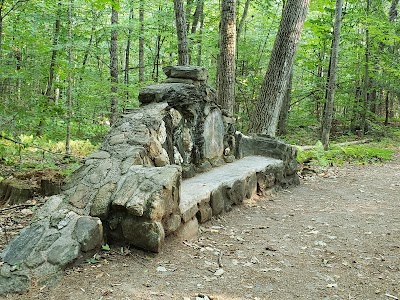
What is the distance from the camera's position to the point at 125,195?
399 cm

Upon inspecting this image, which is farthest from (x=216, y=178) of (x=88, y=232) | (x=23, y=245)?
(x=23, y=245)

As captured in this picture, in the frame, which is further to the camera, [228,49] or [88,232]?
[228,49]

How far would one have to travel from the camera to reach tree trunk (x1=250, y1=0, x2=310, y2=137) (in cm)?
843

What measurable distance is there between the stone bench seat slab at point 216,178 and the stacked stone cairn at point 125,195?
169 millimetres

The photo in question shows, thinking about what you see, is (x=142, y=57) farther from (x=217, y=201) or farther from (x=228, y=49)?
(x=217, y=201)

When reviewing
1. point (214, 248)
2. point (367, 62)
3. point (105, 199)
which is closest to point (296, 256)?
point (214, 248)

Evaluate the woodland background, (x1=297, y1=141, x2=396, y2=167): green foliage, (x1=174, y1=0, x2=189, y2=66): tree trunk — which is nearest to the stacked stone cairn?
(x1=174, y1=0, x2=189, y2=66): tree trunk

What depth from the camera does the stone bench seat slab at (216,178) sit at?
4707 millimetres

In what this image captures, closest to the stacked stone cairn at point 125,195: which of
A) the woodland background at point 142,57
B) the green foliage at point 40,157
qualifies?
the green foliage at point 40,157

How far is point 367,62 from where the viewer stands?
14312 millimetres

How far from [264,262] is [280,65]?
5.61 m

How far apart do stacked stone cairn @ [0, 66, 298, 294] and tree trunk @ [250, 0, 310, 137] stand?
9.44 ft

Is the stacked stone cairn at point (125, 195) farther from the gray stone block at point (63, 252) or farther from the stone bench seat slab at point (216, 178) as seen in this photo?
the stone bench seat slab at point (216, 178)

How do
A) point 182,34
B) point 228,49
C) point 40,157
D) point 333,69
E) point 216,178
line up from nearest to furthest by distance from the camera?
point 216,178, point 228,49, point 182,34, point 40,157, point 333,69
